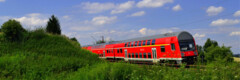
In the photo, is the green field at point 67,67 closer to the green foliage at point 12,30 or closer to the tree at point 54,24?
the green foliage at point 12,30

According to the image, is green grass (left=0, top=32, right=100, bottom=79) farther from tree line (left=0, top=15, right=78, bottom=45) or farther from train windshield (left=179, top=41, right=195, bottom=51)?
train windshield (left=179, top=41, right=195, bottom=51)

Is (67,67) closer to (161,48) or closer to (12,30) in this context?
(12,30)

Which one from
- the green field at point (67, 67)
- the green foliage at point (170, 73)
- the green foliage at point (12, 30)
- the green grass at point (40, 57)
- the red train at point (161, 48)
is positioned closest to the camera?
the green foliage at point (170, 73)

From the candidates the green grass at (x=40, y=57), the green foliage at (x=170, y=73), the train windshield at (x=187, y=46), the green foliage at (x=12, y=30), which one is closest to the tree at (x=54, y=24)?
the green grass at (x=40, y=57)

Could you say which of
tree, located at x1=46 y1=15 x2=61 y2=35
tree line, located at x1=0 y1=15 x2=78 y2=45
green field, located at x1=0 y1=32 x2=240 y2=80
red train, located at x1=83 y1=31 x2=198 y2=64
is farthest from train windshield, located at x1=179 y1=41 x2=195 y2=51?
tree, located at x1=46 y1=15 x2=61 y2=35

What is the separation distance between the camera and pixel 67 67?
1006 cm

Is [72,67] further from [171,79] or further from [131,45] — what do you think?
[131,45]

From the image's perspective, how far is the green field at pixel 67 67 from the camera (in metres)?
6.29

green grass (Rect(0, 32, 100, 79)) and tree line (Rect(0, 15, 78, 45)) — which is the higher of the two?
tree line (Rect(0, 15, 78, 45))

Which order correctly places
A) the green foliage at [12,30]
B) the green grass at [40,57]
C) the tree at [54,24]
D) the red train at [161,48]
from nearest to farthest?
1. the green grass at [40,57]
2. the green foliage at [12,30]
3. the red train at [161,48]
4. the tree at [54,24]

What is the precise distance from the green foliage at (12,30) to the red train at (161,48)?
230 inches

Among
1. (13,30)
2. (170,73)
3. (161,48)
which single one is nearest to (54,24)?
(13,30)

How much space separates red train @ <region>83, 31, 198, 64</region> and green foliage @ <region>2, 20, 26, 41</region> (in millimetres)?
5855

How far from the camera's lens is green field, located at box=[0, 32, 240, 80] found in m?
6.29
